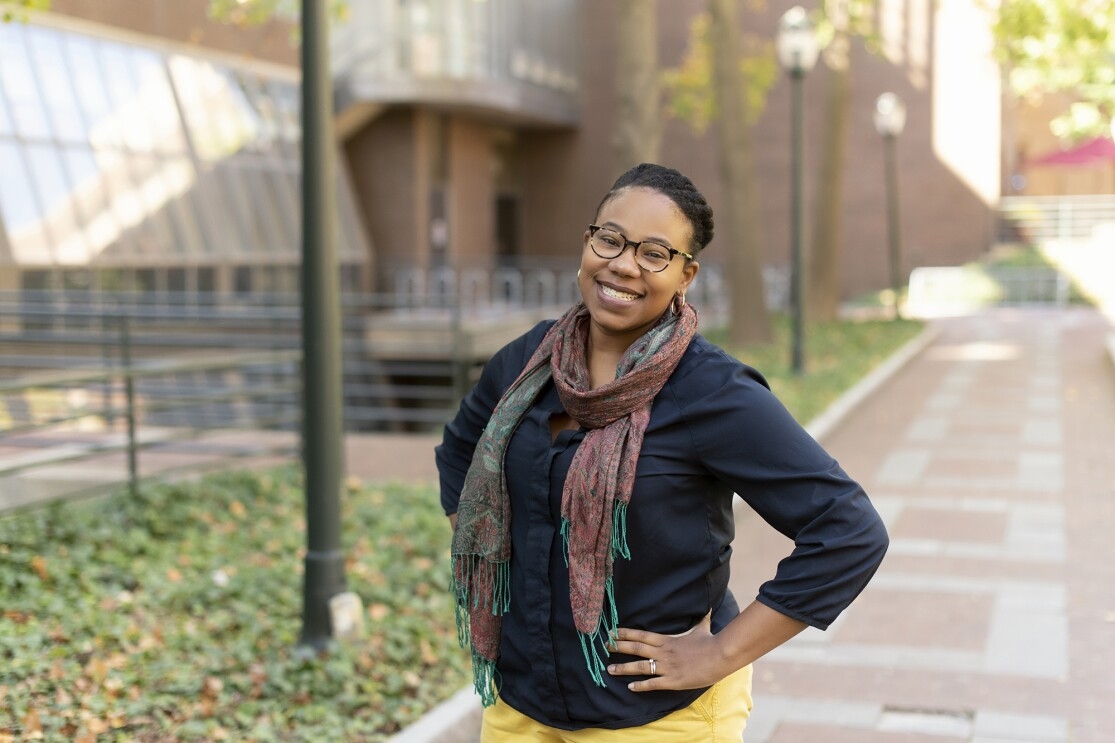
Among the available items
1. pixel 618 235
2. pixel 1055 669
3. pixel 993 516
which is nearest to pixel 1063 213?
pixel 993 516

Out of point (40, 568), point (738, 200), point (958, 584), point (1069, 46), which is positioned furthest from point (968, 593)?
point (738, 200)

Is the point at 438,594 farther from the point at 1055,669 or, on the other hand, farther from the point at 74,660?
the point at 1055,669

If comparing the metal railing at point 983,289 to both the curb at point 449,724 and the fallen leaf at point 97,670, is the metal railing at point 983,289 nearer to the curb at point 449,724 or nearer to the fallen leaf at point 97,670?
the curb at point 449,724

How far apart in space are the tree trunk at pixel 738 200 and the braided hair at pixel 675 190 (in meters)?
16.8

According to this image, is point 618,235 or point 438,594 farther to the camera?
point 438,594

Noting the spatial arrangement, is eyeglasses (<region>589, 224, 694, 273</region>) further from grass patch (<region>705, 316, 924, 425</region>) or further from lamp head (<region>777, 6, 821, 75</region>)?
lamp head (<region>777, 6, 821, 75</region>)

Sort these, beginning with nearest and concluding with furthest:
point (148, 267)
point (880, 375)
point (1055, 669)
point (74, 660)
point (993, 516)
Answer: point (74, 660) < point (1055, 669) < point (993, 516) < point (880, 375) < point (148, 267)

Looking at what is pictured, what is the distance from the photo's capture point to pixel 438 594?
717 centimetres

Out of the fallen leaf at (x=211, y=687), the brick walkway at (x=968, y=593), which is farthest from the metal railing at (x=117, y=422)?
the brick walkway at (x=968, y=593)

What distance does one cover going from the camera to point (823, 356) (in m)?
19.0

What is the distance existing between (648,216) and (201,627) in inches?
172

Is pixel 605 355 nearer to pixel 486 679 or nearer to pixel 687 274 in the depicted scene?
pixel 687 274

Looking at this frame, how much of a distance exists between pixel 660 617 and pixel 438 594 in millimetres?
4752

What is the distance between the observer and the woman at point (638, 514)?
2.46m
